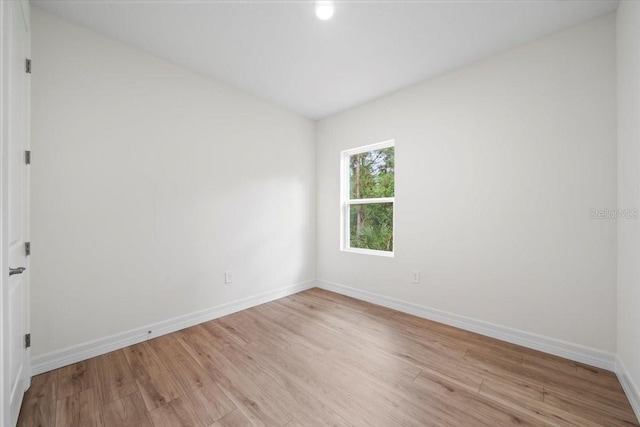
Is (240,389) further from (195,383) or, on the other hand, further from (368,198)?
(368,198)

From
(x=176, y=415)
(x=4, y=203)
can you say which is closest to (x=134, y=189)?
(x=4, y=203)

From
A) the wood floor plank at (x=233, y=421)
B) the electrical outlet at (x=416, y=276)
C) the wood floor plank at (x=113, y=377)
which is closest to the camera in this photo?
the wood floor plank at (x=233, y=421)

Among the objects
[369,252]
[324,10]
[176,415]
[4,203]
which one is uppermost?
[324,10]

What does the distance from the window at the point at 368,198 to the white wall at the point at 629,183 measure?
1818 millimetres

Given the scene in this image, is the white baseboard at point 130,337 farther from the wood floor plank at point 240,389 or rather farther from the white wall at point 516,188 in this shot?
Result: the white wall at point 516,188

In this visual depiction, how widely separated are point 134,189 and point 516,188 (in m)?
3.31

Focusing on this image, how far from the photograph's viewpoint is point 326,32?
79.1 inches

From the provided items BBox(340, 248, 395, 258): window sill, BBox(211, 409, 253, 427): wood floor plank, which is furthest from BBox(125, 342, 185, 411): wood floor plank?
BBox(340, 248, 395, 258): window sill

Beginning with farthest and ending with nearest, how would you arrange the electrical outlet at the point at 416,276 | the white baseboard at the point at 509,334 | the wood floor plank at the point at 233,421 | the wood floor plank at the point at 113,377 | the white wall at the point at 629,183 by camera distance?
1. the electrical outlet at the point at 416,276
2. the white baseboard at the point at 509,334
3. the wood floor plank at the point at 113,377
4. the white wall at the point at 629,183
5. the wood floor plank at the point at 233,421

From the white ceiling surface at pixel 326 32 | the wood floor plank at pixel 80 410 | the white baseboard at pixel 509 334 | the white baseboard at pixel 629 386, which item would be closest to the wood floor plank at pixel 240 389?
the wood floor plank at pixel 80 410

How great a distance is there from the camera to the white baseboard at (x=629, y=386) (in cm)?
143

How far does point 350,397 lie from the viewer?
156 cm

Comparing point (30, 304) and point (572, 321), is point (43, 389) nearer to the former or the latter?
point (30, 304)

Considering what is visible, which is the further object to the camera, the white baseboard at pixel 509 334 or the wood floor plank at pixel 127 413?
the white baseboard at pixel 509 334
